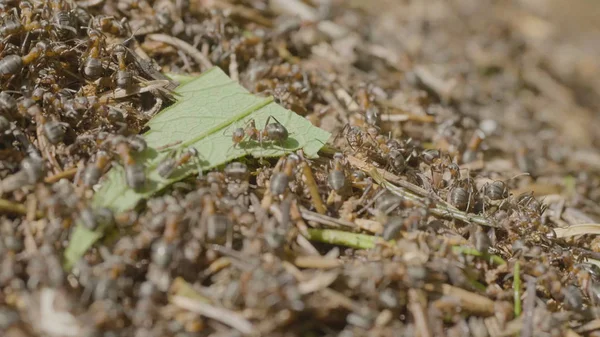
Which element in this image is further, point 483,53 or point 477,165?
point 483,53

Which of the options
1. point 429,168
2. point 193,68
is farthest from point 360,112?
point 193,68

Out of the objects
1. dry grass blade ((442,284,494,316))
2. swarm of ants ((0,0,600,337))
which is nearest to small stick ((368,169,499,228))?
swarm of ants ((0,0,600,337))

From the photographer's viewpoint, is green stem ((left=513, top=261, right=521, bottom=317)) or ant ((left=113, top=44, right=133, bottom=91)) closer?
green stem ((left=513, top=261, right=521, bottom=317))

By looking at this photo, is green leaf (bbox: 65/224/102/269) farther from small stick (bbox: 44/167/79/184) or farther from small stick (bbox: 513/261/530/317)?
small stick (bbox: 513/261/530/317)

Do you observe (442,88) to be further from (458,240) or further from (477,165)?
(458,240)

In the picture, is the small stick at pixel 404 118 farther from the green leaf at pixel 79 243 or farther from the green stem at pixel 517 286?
the green leaf at pixel 79 243

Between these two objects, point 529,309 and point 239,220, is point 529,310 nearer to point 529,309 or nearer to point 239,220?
point 529,309
